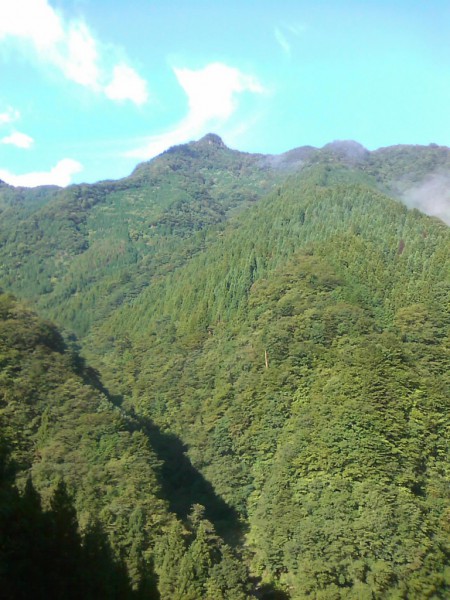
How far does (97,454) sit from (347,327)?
4141cm

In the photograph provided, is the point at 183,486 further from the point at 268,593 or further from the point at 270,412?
the point at 268,593

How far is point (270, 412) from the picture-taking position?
255 ft

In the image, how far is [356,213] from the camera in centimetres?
12862

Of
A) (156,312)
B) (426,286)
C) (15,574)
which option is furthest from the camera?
(156,312)

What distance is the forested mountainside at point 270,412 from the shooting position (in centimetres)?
5281

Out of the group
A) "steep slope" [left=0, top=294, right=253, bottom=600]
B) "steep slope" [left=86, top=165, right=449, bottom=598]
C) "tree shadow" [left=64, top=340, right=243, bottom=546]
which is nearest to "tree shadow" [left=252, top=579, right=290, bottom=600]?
"steep slope" [left=86, top=165, right=449, bottom=598]

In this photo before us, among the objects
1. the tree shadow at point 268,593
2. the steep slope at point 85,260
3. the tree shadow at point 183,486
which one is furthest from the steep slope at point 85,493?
the steep slope at point 85,260

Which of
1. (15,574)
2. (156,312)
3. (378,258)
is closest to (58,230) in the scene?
(156,312)

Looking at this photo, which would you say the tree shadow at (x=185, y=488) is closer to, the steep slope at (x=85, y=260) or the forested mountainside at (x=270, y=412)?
the forested mountainside at (x=270, y=412)

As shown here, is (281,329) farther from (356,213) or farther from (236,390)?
(356,213)

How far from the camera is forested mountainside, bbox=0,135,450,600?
5281 cm

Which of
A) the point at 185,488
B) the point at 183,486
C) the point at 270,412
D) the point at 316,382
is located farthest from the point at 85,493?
the point at 316,382

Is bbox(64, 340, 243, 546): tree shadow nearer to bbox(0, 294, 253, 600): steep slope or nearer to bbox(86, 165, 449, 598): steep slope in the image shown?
bbox(0, 294, 253, 600): steep slope

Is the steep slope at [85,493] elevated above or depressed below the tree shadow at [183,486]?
above
